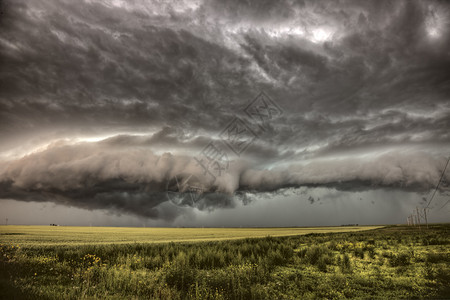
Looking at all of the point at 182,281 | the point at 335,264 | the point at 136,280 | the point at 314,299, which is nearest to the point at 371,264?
the point at 335,264

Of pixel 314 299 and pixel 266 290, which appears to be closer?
pixel 314 299

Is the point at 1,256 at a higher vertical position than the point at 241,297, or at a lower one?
higher

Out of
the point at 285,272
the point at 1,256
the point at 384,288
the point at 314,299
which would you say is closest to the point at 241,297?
the point at 314,299

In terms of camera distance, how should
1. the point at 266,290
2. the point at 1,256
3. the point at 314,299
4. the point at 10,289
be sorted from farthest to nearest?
the point at 1,256 < the point at 266,290 < the point at 314,299 < the point at 10,289

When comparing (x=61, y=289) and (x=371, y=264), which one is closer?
(x=61, y=289)

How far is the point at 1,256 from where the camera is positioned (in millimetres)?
14422

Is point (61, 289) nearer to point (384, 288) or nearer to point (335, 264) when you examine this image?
point (384, 288)

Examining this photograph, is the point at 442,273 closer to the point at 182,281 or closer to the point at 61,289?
the point at 182,281

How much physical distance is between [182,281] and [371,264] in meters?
11.3

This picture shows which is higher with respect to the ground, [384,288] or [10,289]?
[10,289]

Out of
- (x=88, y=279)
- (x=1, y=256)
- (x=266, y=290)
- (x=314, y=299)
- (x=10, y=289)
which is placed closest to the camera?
(x=10, y=289)

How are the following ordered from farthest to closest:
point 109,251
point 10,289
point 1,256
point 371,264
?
point 109,251
point 371,264
point 1,256
point 10,289

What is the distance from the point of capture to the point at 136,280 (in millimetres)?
12281

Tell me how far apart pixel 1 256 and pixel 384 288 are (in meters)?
19.4
